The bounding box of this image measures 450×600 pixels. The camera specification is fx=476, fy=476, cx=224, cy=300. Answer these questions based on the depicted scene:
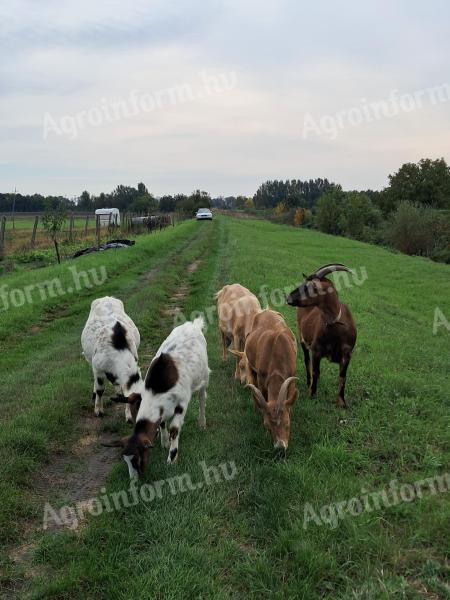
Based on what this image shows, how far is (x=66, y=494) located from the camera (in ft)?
18.1

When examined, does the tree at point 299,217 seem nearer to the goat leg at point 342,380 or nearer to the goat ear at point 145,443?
the goat leg at point 342,380

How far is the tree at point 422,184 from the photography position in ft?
267

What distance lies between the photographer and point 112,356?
7363mm

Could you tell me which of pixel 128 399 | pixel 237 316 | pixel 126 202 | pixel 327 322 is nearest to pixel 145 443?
pixel 128 399

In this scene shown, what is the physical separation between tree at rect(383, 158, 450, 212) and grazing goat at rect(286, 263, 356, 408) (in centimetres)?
7984

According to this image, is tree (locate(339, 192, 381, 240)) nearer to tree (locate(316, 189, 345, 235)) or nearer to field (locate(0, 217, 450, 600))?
tree (locate(316, 189, 345, 235))

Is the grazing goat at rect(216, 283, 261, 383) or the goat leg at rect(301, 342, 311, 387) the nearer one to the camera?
the goat leg at rect(301, 342, 311, 387)

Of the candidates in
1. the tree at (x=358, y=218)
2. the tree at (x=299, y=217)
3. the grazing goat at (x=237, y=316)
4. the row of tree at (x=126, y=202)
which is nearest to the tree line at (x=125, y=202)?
the row of tree at (x=126, y=202)

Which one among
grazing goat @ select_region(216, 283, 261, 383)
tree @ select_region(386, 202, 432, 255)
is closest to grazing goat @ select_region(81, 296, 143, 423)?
grazing goat @ select_region(216, 283, 261, 383)

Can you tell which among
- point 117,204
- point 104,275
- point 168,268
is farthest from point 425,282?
point 117,204

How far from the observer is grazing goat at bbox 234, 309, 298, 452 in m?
6.03

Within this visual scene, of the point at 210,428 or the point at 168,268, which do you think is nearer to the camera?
the point at 210,428

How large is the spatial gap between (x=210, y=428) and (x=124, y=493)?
6.03ft

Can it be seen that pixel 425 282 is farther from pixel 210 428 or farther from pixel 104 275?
pixel 210 428
